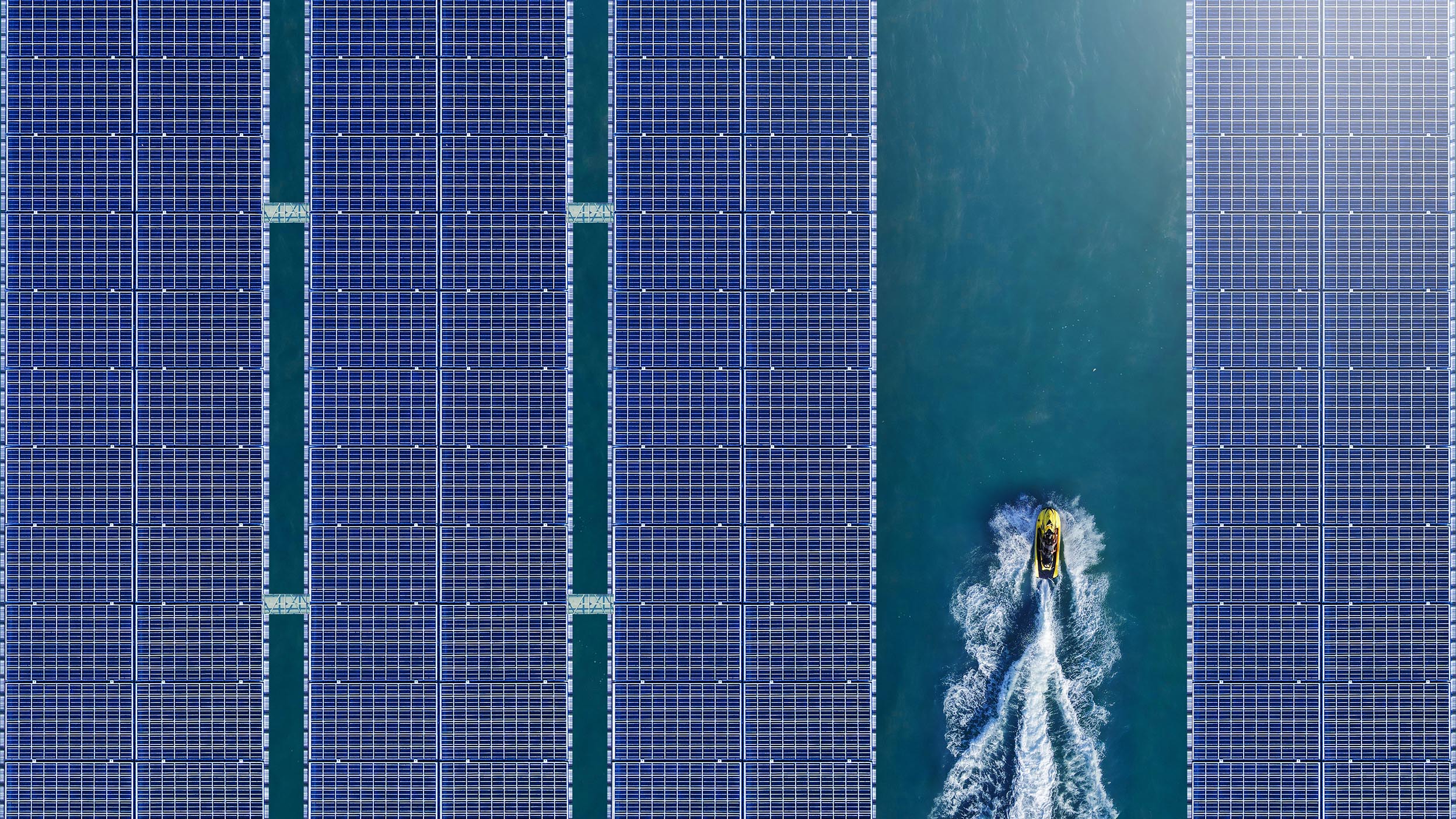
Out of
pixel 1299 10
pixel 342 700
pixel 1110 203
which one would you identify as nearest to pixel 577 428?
pixel 342 700

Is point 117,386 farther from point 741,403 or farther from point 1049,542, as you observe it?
point 1049,542

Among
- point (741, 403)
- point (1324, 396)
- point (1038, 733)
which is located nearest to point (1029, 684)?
point (1038, 733)

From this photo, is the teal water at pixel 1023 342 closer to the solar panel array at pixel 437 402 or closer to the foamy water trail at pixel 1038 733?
the foamy water trail at pixel 1038 733

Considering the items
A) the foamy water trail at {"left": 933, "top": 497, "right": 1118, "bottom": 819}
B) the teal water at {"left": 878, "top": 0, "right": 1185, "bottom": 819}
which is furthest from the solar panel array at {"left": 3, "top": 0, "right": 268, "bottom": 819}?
the foamy water trail at {"left": 933, "top": 497, "right": 1118, "bottom": 819}

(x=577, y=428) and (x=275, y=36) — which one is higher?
(x=275, y=36)

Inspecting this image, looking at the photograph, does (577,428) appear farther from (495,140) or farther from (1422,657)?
(1422,657)
